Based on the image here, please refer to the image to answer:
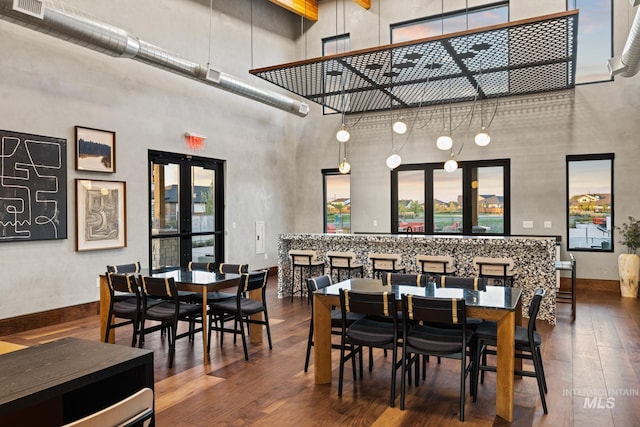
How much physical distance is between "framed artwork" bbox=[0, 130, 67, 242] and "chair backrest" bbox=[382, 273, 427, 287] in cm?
451

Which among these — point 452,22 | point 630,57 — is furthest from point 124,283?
point 452,22

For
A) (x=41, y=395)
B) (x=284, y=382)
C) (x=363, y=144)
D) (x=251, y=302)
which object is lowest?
(x=284, y=382)

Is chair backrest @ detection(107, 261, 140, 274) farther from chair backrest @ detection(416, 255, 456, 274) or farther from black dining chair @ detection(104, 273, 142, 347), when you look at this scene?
chair backrest @ detection(416, 255, 456, 274)

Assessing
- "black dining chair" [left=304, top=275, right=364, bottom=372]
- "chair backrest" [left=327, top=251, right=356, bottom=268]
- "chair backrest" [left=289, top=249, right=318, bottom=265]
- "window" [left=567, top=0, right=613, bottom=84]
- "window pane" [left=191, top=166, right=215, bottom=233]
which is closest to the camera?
"black dining chair" [left=304, top=275, right=364, bottom=372]

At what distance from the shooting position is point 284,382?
3975 mm

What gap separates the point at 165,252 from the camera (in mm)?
8141

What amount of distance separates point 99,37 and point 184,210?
11.7ft

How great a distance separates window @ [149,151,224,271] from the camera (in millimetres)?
7945

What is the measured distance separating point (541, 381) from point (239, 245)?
7.14 metres

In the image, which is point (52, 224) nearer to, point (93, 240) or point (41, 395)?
point (93, 240)

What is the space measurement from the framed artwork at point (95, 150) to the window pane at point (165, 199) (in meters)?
0.95

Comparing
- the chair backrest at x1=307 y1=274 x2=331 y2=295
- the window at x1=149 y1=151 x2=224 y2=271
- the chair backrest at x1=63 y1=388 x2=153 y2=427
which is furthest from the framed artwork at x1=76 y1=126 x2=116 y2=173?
the chair backrest at x1=63 y1=388 x2=153 y2=427

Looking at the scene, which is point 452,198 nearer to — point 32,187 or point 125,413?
point 32,187

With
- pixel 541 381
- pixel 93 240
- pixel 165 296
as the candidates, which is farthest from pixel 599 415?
pixel 93 240
